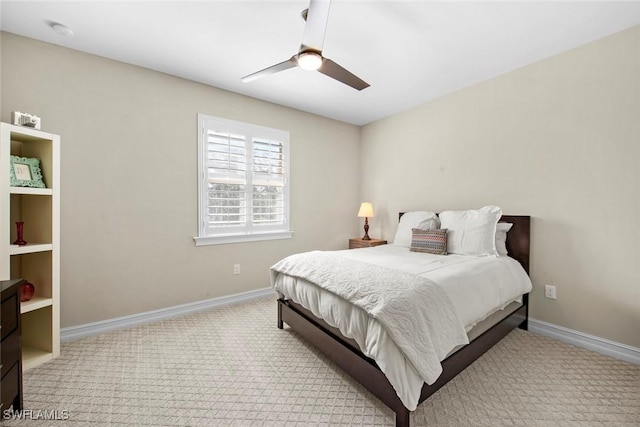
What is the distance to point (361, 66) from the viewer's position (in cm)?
271

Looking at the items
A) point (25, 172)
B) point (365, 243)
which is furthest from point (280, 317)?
point (25, 172)

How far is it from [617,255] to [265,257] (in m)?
3.46

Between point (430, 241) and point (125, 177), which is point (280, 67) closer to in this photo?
point (125, 177)

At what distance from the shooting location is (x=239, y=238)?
336 centimetres

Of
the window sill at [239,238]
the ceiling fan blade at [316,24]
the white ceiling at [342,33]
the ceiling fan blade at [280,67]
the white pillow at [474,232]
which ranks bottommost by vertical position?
the window sill at [239,238]

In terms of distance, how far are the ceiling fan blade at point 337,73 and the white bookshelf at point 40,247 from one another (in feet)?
6.88

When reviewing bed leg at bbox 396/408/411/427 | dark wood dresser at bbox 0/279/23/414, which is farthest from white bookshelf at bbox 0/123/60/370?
bed leg at bbox 396/408/411/427

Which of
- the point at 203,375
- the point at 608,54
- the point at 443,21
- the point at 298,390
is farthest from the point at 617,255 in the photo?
the point at 203,375

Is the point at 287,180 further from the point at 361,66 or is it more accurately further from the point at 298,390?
the point at 298,390

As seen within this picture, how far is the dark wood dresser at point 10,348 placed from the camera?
1.41m

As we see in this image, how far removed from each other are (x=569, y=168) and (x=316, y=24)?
251 cm

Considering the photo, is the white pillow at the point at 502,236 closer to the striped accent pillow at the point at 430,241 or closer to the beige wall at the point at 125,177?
the striped accent pillow at the point at 430,241

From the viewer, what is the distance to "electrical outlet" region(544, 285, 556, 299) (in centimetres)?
253

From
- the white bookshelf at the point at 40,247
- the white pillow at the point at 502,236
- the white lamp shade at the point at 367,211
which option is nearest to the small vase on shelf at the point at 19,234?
the white bookshelf at the point at 40,247
